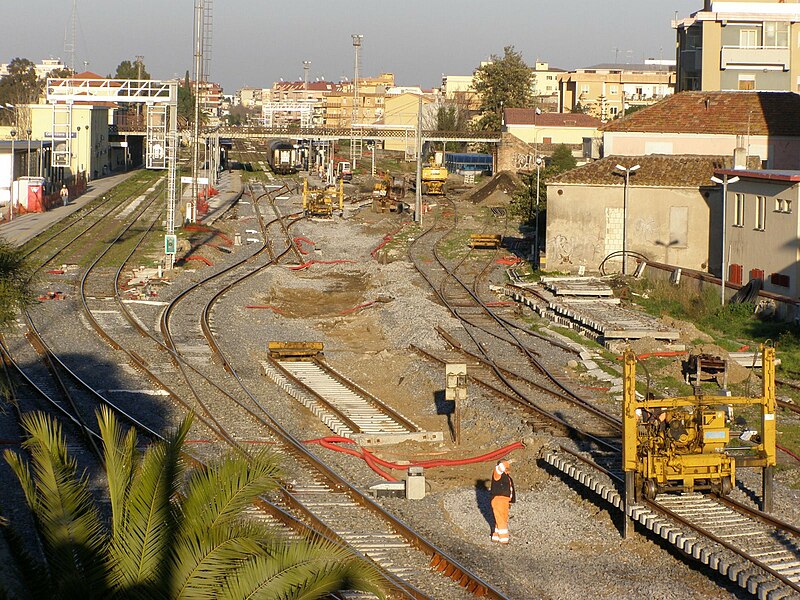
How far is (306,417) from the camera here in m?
17.7

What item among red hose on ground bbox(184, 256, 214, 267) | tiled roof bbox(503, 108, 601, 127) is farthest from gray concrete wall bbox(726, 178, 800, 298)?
tiled roof bbox(503, 108, 601, 127)

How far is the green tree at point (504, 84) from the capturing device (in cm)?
10294

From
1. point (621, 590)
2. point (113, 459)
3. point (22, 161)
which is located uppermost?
point (22, 161)

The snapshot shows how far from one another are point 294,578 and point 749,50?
2226 inches

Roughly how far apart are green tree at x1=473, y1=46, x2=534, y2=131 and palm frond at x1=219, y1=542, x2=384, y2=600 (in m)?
96.2

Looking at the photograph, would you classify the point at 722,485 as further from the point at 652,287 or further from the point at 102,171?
the point at 102,171

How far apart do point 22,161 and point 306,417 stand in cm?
4431

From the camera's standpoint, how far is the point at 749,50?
58.5 m

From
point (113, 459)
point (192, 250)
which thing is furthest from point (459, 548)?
point (192, 250)

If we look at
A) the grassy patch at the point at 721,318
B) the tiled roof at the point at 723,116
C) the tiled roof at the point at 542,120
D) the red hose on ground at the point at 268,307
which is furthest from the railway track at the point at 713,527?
the tiled roof at the point at 542,120

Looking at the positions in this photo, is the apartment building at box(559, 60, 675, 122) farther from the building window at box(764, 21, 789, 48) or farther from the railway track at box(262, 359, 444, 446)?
the railway track at box(262, 359, 444, 446)

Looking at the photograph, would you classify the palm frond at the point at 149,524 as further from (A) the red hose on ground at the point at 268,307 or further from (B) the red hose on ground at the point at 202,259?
(B) the red hose on ground at the point at 202,259

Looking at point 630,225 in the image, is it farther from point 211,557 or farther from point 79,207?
point 79,207

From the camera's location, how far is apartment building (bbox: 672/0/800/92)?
58.6 m
